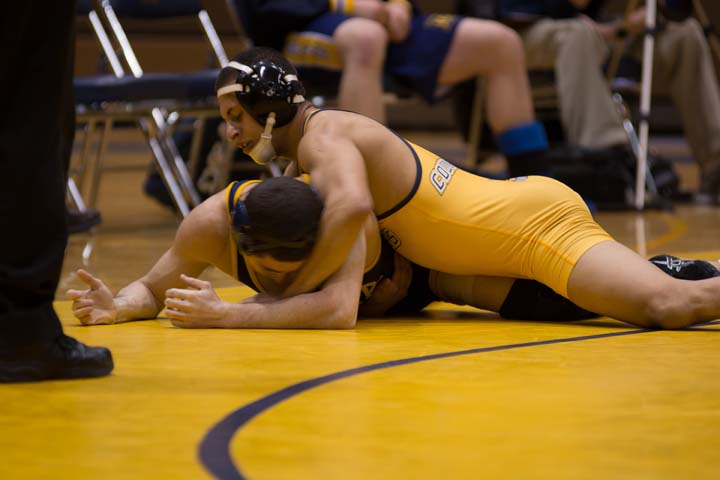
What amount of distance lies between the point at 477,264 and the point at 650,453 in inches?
54.6

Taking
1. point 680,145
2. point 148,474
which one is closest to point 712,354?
point 148,474

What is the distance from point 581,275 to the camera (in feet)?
9.74

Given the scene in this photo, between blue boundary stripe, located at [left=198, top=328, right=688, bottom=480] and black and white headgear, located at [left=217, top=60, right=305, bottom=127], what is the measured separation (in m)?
0.86

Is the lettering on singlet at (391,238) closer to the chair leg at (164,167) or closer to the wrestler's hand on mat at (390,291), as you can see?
the wrestler's hand on mat at (390,291)

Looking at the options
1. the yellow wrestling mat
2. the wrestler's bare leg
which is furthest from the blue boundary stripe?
the wrestler's bare leg

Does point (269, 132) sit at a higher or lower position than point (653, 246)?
higher

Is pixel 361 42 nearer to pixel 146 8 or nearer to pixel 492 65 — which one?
pixel 492 65

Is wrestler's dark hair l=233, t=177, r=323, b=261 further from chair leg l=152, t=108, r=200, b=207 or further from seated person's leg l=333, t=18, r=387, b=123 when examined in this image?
chair leg l=152, t=108, r=200, b=207

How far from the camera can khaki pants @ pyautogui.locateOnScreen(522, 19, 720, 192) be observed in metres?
6.49

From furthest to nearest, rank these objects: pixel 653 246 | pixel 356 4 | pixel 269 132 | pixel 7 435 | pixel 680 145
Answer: pixel 680 145 → pixel 356 4 → pixel 653 246 → pixel 269 132 → pixel 7 435

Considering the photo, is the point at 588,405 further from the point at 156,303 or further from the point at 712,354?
the point at 156,303

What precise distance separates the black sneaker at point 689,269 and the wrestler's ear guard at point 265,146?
3.35 feet

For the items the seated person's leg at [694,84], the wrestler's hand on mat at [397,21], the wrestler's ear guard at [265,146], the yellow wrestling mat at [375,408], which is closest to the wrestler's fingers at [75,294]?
the yellow wrestling mat at [375,408]

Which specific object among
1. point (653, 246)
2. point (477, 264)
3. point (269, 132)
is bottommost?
point (653, 246)
